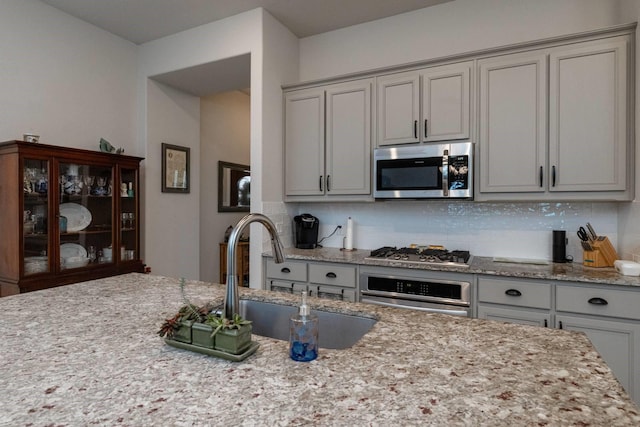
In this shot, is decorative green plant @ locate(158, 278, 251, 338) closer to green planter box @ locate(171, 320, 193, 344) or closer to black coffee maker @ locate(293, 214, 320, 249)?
green planter box @ locate(171, 320, 193, 344)

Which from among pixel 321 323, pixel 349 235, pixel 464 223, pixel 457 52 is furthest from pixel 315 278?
pixel 457 52

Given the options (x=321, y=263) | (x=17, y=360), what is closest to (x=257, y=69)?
(x=321, y=263)

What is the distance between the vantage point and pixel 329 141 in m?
3.10

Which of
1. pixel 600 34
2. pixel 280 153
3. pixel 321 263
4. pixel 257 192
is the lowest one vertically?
pixel 321 263

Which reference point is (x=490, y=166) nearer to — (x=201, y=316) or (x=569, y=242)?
(x=569, y=242)

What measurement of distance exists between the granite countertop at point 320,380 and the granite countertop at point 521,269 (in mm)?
1106

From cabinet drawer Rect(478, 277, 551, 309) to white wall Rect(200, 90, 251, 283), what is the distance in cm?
313

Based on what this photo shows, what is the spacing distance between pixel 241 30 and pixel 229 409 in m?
3.09

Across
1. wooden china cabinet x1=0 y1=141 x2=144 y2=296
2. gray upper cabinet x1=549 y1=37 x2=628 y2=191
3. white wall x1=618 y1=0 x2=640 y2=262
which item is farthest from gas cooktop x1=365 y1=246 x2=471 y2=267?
wooden china cabinet x1=0 y1=141 x2=144 y2=296

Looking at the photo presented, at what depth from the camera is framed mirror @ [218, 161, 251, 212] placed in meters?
4.54

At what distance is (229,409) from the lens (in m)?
0.71

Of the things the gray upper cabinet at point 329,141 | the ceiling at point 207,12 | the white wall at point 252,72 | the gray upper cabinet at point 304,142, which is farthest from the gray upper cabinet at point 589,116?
the white wall at point 252,72

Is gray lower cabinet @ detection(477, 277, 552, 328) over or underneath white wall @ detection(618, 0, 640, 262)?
underneath

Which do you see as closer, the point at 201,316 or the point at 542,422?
the point at 542,422
